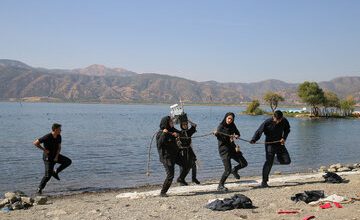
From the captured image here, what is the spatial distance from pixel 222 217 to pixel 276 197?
2.85 meters

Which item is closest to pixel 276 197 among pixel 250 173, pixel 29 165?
pixel 250 173

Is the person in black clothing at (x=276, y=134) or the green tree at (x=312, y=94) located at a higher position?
the green tree at (x=312, y=94)

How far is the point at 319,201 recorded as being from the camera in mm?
10930

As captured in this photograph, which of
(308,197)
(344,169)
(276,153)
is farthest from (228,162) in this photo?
(344,169)

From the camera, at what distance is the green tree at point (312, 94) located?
126250 mm

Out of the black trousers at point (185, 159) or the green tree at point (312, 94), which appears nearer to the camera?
the black trousers at point (185, 159)

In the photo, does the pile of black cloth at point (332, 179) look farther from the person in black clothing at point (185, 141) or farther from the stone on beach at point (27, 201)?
the stone on beach at point (27, 201)

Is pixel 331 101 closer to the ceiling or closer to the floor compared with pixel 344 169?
closer to the ceiling

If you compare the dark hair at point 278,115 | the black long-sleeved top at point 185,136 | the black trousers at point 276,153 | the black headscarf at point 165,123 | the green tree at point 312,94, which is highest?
the green tree at point 312,94

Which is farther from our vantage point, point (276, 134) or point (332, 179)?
point (332, 179)

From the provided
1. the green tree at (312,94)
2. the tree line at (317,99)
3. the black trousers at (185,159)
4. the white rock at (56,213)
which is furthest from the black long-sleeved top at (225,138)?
the green tree at (312,94)

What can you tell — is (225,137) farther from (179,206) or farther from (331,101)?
(331,101)

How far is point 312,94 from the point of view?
414ft

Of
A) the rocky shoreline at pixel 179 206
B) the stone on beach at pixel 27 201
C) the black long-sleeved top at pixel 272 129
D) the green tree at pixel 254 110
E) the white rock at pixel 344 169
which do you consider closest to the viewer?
the rocky shoreline at pixel 179 206
